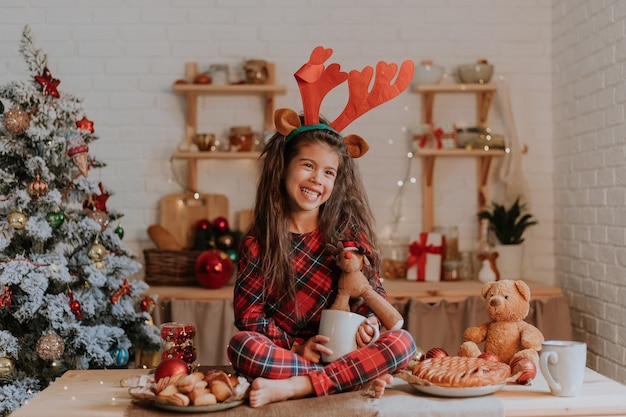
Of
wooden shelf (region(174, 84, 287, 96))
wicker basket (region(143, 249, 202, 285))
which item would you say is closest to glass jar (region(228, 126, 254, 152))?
wooden shelf (region(174, 84, 287, 96))

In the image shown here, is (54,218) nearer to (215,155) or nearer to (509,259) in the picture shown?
(215,155)

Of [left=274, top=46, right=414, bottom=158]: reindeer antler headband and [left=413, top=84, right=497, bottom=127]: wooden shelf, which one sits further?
[left=413, top=84, right=497, bottom=127]: wooden shelf

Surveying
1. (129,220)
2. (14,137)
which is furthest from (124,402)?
(129,220)

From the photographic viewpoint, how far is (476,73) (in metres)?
3.93

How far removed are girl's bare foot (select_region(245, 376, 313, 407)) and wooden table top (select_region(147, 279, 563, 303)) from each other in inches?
67.0

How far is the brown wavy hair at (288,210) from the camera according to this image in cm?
216

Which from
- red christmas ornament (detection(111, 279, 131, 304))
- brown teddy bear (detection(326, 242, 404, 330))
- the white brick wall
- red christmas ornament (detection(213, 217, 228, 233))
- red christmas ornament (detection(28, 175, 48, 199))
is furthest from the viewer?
red christmas ornament (detection(213, 217, 228, 233))

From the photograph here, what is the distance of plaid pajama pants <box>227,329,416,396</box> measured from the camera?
6.02 ft

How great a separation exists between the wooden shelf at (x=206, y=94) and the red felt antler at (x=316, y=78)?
5.41 feet

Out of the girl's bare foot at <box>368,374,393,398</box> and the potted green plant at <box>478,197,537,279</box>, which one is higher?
the potted green plant at <box>478,197,537,279</box>

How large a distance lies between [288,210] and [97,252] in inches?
37.3

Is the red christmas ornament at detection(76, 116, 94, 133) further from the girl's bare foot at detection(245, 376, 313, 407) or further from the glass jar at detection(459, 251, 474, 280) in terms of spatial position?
the glass jar at detection(459, 251, 474, 280)

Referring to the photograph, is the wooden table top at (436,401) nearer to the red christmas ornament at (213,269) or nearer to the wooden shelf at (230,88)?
the red christmas ornament at (213,269)

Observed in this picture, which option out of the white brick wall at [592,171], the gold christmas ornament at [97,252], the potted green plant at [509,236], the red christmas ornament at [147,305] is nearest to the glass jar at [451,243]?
the potted green plant at [509,236]
